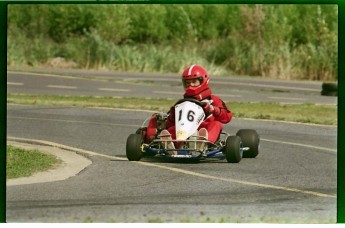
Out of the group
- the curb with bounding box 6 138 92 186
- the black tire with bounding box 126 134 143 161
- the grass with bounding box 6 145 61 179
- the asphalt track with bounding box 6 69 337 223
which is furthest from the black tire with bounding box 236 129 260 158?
the grass with bounding box 6 145 61 179

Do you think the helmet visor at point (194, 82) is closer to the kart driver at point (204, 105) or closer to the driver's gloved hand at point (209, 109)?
the kart driver at point (204, 105)

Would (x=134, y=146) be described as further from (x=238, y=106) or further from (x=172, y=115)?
(x=238, y=106)

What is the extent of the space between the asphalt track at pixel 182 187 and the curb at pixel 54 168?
136 mm

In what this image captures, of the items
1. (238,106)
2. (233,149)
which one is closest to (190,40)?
(238,106)

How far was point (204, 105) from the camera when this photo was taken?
15.5 m

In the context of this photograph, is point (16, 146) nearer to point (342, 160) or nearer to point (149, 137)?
point (149, 137)

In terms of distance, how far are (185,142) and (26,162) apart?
81.5 inches

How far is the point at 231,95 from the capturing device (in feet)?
88.3

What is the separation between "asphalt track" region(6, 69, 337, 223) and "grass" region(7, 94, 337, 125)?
2681 mm

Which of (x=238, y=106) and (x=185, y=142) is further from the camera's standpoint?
(x=238, y=106)

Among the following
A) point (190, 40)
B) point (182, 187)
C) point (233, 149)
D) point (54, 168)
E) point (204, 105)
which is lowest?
point (182, 187)

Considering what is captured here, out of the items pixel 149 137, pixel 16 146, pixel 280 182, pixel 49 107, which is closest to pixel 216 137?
pixel 149 137

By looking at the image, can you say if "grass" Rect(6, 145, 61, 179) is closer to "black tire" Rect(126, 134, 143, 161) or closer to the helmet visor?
"black tire" Rect(126, 134, 143, 161)

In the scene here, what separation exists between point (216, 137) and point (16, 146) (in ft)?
9.43
